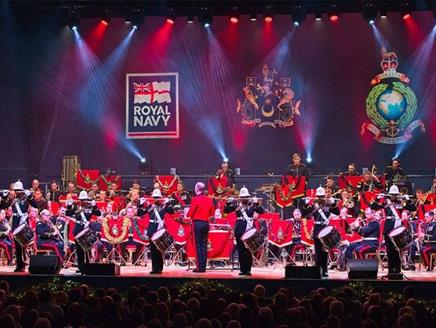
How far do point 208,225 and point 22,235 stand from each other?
3904 millimetres

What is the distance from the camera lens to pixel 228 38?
24594mm

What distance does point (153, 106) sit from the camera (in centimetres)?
2488

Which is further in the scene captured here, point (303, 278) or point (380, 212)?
point (380, 212)

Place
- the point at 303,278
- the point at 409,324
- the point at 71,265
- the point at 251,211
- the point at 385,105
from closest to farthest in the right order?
the point at 409,324 < the point at 303,278 < the point at 251,211 < the point at 71,265 < the point at 385,105

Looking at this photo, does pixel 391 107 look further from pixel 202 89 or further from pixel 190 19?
pixel 190 19

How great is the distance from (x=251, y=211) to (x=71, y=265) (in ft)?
15.7

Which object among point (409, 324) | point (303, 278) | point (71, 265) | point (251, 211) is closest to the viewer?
point (409, 324)

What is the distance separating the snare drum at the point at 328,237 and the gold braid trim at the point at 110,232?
15.2 ft

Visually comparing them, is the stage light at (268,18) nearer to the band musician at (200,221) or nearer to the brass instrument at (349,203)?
the brass instrument at (349,203)

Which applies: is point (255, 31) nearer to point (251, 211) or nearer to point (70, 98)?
point (70, 98)

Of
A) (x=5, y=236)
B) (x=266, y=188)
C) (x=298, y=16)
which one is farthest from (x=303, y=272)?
(x=298, y=16)

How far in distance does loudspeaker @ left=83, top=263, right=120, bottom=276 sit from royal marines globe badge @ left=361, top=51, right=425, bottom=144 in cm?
1225

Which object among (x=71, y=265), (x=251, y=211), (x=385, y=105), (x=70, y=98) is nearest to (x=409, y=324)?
(x=251, y=211)

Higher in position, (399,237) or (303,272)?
(399,237)
